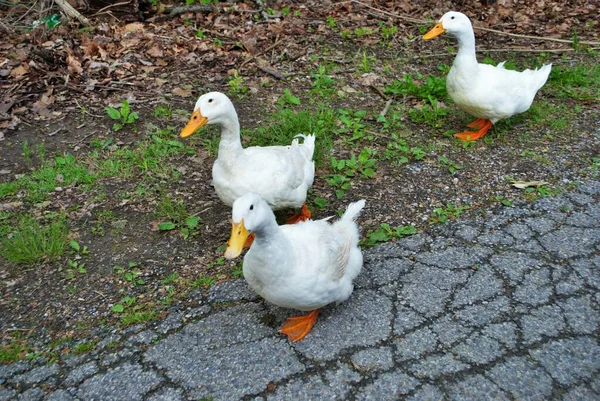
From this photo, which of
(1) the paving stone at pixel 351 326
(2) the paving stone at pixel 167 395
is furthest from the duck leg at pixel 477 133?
(2) the paving stone at pixel 167 395

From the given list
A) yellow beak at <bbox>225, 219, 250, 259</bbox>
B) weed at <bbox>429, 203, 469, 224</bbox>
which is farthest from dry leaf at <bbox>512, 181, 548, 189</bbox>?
yellow beak at <bbox>225, 219, 250, 259</bbox>

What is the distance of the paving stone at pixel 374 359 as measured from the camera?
274cm

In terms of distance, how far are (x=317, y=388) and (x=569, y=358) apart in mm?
1318

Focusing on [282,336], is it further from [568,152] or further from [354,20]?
[354,20]

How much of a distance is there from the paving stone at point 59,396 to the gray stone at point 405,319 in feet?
5.62

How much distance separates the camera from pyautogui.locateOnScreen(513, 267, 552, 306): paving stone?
312 cm

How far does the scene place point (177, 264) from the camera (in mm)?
3439

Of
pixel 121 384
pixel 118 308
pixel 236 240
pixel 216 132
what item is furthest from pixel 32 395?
pixel 216 132

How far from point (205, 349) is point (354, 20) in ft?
15.9

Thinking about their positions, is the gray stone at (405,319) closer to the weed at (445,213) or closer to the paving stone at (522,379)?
the paving stone at (522,379)

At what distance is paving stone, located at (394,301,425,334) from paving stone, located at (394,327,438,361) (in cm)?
5

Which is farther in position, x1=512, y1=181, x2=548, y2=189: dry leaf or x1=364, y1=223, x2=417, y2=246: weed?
x1=512, y1=181, x2=548, y2=189: dry leaf

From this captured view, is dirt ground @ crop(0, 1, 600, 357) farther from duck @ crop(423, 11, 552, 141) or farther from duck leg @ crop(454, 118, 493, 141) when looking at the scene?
duck @ crop(423, 11, 552, 141)

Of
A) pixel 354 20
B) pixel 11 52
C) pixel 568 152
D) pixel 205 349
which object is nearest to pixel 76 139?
pixel 11 52
